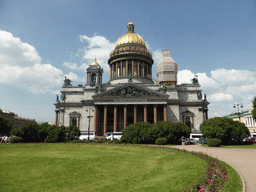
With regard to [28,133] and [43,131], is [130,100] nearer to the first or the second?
[43,131]

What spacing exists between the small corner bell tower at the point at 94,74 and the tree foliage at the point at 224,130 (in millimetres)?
35893

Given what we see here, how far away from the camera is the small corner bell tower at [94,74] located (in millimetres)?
57000

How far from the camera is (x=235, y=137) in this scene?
30688 mm

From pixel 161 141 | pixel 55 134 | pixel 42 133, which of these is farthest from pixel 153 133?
pixel 42 133

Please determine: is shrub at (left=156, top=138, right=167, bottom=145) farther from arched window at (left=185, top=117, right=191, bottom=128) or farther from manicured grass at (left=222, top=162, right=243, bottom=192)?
arched window at (left=185, top=117, right=191, bottom=128)

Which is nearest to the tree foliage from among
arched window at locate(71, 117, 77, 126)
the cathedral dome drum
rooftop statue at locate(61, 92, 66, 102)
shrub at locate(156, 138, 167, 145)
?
shrub at locate(156, 138, 167, 145)

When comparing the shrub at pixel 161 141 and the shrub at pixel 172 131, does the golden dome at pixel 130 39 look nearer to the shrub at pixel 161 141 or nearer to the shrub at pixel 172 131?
the shrub at pixel 172 131

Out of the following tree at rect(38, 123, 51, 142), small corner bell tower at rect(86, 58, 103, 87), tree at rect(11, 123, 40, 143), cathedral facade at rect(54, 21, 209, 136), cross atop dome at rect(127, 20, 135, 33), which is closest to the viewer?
tree at rect(11, 123, 40, 143)

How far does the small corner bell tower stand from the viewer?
187ft

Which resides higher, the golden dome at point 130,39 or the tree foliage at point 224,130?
the golden dome at point 130,39

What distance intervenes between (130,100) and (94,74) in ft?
56.1

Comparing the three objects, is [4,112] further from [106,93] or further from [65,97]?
[106,93]

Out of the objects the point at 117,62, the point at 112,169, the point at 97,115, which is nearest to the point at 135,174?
the point at 112,169

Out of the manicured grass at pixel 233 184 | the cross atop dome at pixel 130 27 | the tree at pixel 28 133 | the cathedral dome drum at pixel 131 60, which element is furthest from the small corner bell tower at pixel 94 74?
the manicured grass at pixel 233 184
